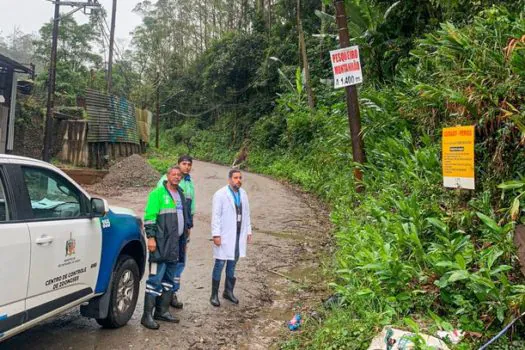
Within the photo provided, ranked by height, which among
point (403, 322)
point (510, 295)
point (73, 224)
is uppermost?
point (73, 224)

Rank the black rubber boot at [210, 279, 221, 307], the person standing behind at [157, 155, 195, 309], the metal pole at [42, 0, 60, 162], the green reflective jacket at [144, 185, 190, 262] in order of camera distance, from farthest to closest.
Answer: the metal pole at [42, 0, 60, 162] → the black rubber boot at [210, 279, 221, 307] → the person standing behind at [157, 155, 195, 309] → the green reflective jacket at [144, 185, 190, 262]

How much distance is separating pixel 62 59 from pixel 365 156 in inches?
1617

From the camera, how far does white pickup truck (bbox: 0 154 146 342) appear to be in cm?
318

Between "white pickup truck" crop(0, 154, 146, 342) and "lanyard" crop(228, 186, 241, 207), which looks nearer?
"white pickup truck" crop(0, 154, 146, 342)

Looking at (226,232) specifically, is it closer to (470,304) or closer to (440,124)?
(470,304)

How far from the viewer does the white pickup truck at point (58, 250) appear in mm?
3184

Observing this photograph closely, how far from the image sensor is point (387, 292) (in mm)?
4320

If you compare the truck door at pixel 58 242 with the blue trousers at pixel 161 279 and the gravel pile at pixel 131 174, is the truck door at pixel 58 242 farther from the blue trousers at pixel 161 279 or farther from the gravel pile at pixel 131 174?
the gravel pile at pixel 131 174

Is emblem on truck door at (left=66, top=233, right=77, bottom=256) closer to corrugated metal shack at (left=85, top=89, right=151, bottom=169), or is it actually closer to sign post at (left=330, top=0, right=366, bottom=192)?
sign post at (left=330, top=0, right=366, bottom=192)

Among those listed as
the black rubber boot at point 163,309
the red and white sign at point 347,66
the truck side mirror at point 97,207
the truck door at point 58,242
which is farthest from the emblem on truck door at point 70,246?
the red and white sign at point 347,66

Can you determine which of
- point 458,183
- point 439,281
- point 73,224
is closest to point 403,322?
point 439,281

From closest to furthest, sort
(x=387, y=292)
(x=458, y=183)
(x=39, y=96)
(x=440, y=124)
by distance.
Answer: (x=387, y=292)
(x=458, y=183)
(x=440, y=124)
(x=39, y=96)

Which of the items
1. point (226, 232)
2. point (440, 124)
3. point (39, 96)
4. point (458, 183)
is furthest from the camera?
point (39, 96)


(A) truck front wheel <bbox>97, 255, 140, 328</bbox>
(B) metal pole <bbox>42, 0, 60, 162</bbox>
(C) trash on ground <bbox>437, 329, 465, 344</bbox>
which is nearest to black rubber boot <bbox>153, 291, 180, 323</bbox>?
(A) truck front wheel <bbox>97, 255, 140, 328</bbox>
